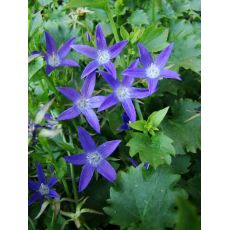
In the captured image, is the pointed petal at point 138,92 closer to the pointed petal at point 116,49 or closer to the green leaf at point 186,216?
the pointed petal at point 116,49

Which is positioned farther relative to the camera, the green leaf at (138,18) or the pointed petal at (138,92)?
the green leaf at (138,18)

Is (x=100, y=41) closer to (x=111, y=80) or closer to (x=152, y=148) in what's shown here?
(x=111, y=80)

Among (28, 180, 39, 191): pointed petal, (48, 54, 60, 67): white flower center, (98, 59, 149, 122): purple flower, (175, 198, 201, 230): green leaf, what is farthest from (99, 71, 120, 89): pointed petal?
(175, 198, 201, 230): green leaf

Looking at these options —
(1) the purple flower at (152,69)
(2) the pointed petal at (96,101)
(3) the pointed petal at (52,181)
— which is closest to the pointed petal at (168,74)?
(1) the purple flower at (152,69)

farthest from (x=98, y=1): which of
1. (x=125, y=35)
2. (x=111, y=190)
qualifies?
(x=111, y=190)

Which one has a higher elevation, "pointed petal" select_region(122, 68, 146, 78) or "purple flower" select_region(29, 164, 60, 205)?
"pointed petal" select_region(122, 68, 146, 78)

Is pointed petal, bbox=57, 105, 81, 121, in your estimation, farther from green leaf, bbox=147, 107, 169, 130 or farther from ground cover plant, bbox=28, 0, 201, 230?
green leaf, bbox=147, 107, 169, 130

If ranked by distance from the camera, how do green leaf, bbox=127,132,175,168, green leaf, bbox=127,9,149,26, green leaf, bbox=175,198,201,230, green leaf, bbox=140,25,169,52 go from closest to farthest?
green leaf, bbox=175,198,201,230 < green leaf, bbox=127,132,175,168 < green leaf, bbox=140,25,169,52 < green leaf, bbox=127,9,149,26

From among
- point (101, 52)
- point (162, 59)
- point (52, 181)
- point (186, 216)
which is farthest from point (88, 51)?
point (186, 216)
